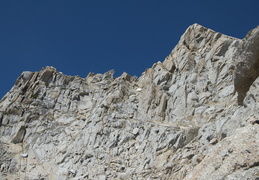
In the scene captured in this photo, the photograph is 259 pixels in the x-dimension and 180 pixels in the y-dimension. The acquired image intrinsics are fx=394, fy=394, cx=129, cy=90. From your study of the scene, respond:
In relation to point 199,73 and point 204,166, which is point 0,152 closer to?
point 199,73

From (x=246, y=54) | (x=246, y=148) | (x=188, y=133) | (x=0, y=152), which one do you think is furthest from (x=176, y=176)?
(x=0, y=152)

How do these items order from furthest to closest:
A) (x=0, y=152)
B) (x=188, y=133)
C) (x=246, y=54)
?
(x=0, y=152) < (x=188, y=133) < (x=246, y=54)

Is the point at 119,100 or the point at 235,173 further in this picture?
the point at 119,100

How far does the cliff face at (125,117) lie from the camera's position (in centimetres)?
2778

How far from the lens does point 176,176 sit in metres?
22.6

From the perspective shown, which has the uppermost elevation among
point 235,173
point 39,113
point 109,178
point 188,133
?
point 39,113

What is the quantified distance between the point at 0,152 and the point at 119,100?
12397 millimetres

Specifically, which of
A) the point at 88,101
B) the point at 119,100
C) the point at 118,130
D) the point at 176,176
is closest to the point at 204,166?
the point at 176,176

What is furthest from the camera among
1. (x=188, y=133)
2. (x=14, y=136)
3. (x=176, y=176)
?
(x=14, y=136)

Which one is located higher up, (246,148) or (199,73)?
(199,73)

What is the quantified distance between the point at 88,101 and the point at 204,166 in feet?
109

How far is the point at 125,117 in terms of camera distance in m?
35.3

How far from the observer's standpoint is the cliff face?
91.1 ft

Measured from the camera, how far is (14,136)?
4038 centimetres
